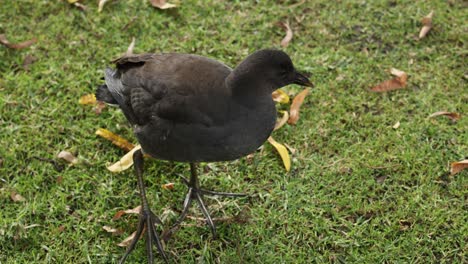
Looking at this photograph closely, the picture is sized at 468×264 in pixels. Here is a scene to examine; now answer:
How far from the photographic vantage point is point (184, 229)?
3621mm

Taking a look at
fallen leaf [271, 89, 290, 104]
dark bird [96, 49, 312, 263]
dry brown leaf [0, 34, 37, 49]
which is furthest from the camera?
dry brown leaf [0, 34, 37, 49]

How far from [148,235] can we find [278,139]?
4.27 feet

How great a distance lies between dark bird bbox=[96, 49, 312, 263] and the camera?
10.0 ft

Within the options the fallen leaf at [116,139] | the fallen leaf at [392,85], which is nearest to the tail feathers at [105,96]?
the fallen leaf at [116,139]

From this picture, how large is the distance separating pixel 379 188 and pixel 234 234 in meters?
1.08

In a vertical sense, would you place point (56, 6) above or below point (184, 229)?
above

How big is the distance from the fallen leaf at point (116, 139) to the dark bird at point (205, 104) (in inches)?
29.9

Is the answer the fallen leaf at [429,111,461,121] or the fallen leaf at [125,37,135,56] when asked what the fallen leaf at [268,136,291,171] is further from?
the fallen leaf at [125,37,135,56]

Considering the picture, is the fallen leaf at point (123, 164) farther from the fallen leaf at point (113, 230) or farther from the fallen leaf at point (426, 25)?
the fallen leaf at point (426, 25)

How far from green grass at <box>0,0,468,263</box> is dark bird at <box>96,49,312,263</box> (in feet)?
2.34

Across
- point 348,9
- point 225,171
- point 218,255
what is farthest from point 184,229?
point 348,9

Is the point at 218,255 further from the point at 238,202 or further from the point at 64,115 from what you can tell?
the point at 64,115

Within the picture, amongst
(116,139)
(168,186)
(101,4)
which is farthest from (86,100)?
(101,4)

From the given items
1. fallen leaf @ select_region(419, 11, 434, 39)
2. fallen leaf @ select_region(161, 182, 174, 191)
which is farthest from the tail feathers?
fallen leaf @ select_region(419, 11, 434, 39)
